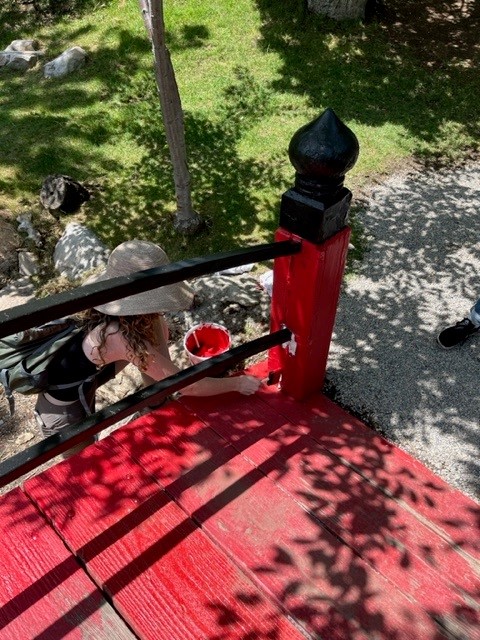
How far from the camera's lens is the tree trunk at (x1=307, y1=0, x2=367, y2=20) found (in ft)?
32.0

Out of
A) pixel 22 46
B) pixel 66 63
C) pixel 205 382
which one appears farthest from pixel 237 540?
pixel 22 46

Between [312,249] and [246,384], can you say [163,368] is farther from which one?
[312,249]

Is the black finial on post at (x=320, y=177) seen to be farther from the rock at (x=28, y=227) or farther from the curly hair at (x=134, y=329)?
the rock at (x=28, y=227)

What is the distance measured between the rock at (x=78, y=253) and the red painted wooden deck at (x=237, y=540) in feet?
12.7

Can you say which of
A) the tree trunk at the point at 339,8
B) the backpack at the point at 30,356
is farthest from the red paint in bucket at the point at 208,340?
the tree trunk at the point at 339,8

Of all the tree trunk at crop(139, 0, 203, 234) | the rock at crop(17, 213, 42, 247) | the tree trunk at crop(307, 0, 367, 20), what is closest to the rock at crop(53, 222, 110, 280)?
the rock at crop(17, 213, 42, 247)

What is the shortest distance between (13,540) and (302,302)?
1.75 meters

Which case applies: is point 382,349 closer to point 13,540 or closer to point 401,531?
point 401,531

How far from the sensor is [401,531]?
2.39 m

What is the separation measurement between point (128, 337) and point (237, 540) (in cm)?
111

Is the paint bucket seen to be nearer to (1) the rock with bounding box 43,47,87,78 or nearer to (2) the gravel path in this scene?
(2) the gravel path

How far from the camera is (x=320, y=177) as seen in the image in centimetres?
207

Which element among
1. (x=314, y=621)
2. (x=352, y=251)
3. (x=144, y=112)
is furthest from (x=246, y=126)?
(x=314, y=621)

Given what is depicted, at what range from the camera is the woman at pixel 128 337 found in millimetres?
2574
